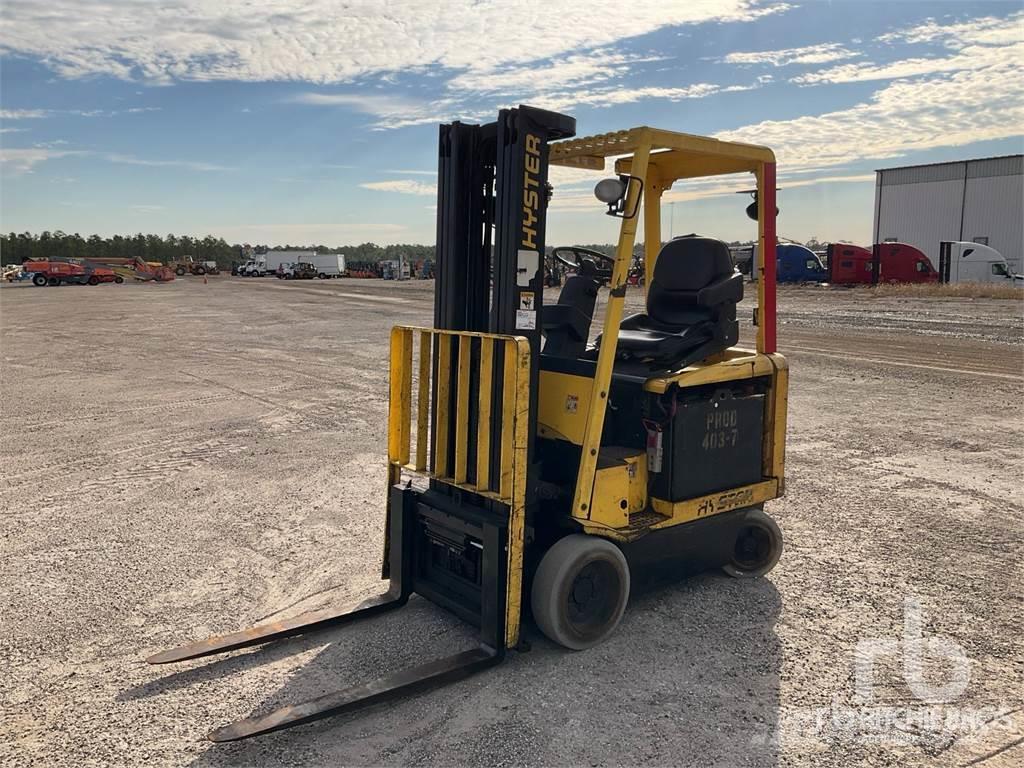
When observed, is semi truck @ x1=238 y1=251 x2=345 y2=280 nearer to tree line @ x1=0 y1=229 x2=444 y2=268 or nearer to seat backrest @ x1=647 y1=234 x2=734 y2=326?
tree line @ x1=0 y1=229 x2=444 y2=268

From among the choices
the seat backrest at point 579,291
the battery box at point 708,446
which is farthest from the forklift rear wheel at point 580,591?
the seat backrest at point 579,291

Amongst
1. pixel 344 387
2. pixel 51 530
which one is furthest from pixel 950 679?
pixel 344 387

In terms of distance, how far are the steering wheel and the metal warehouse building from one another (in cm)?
4893

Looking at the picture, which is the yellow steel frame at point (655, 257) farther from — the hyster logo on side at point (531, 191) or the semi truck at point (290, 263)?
the semi truck at point (290, 263)

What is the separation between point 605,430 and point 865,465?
430 centimetres

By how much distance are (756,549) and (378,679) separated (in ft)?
8.91

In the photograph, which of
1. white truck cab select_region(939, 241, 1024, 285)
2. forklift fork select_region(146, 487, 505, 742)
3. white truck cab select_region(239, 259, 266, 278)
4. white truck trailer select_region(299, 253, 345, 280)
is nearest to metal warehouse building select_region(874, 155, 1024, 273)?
white truck cab select_region(939, 241, 1024, 285)

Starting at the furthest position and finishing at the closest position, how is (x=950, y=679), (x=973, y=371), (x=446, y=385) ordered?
(x=973, y=371), (x=446, y=385), (x=950, y=679)

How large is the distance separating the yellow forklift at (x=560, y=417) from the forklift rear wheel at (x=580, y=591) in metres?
0.01

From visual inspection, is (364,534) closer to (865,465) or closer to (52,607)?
(52,607)

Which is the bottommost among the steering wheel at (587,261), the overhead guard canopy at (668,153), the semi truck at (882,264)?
the steering wheel at (587,261)

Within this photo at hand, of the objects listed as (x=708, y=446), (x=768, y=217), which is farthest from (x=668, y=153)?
(x=708, y=446)

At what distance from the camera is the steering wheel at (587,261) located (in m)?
4.93

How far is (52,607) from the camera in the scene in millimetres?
4887
